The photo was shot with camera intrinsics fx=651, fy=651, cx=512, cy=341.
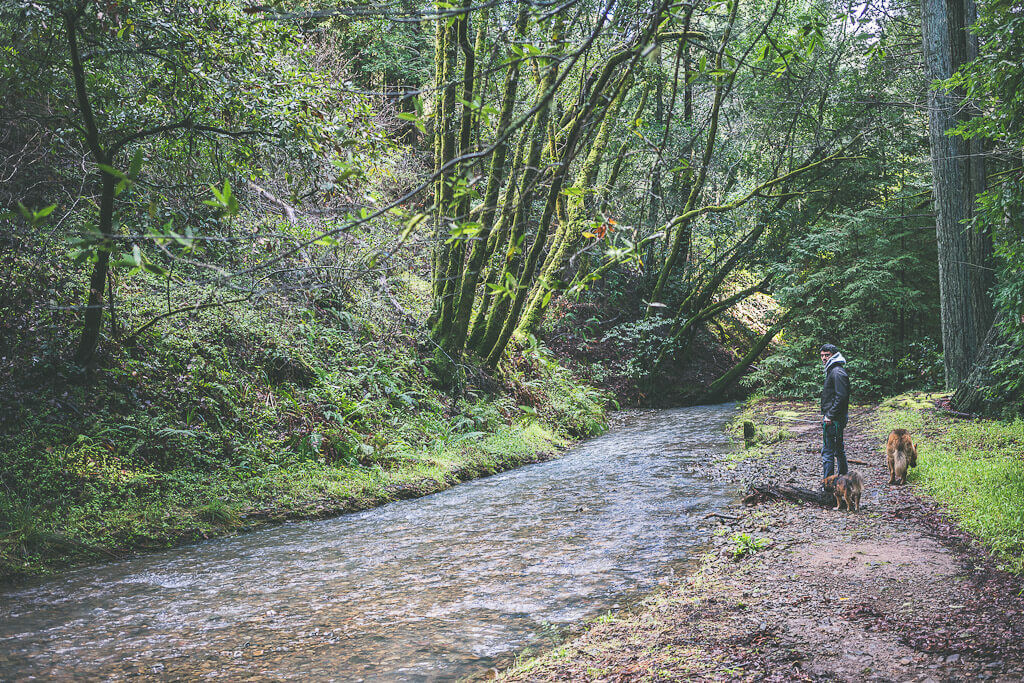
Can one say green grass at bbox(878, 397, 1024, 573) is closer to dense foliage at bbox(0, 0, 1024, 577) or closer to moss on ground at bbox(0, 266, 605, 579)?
dense foliage at bbox(0, 0, 1024, 577)


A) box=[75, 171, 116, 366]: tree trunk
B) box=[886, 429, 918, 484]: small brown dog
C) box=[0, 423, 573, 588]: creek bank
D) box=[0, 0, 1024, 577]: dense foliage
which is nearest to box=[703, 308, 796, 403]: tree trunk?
box=[0, 0, 1024, 577]: dense foliage

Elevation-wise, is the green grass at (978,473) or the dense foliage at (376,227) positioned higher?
the dense foliage at (376,227)

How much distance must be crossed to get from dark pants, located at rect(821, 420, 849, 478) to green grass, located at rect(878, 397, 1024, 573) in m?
0.95

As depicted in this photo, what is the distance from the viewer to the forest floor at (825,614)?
3.87 metres

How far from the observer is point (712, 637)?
4348mm

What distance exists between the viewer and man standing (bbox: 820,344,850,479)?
318 inches

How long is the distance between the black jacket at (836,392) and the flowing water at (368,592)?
1.73 meters

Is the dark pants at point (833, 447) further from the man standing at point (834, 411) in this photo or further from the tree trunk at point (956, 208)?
the tree trunk at point (956, 208)

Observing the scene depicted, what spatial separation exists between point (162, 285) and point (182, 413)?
7.24 ft

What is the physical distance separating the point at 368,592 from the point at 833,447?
19.4ft

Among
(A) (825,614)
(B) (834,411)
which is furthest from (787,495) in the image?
(A) (825,614)

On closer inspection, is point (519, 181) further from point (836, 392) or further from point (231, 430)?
point (231, 430)

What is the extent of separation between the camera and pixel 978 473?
25.1 ft

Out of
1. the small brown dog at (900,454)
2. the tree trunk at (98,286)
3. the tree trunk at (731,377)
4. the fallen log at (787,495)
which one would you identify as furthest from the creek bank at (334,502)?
the tree trunk at (731,377)
